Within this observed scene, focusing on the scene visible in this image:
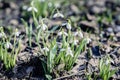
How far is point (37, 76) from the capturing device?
130 inches

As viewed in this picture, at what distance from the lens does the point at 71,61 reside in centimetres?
323

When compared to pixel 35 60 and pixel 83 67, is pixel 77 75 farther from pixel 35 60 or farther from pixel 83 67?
pixel 35 60

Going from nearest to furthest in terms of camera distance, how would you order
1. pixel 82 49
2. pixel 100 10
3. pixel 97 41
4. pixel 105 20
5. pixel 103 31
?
1. pixel 82 49
2. pixel 97 41
3. pixel 103 31
4. pixel 105 20
5. pixel 100 10

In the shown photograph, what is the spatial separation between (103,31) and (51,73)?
1.32 meters

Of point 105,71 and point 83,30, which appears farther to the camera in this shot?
point 83,30

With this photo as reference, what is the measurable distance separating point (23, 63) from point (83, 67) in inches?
24.0

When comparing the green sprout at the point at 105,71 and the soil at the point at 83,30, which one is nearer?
the green sprout at the point at 105,71

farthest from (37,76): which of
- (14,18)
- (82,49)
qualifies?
(14,18)

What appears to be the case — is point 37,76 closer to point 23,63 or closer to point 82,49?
point 23,63

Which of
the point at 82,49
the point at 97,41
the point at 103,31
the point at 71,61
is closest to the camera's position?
the point at 71,61

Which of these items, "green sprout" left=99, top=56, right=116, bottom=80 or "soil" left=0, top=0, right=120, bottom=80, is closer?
"green sprout" left=99, top=56, right=116, bottom=80

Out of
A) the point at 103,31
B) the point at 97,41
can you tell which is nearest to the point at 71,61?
the point at 97,41

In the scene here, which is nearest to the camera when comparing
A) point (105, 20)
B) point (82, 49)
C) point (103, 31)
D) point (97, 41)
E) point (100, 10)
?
point (82, 49)

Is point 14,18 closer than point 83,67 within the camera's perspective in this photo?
No
